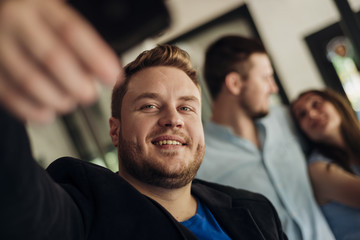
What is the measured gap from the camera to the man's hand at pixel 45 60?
0.11 meters

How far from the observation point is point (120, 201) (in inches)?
20.5

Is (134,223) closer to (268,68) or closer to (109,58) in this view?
(109,58)

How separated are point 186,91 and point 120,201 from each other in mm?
261

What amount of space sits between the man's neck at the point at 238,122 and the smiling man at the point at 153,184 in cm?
30

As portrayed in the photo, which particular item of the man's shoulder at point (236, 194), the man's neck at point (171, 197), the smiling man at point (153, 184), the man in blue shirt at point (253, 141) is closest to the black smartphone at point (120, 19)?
the smiling man at point (153, 184)

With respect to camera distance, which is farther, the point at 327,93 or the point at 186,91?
the point at 327,93

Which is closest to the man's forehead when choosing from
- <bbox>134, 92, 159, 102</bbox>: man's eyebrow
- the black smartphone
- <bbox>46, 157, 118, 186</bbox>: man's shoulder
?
<bbox>134, 92, 159, 102</bbox>: man's eyebrow

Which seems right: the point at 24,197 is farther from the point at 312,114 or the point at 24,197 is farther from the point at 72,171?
the point at 312,114

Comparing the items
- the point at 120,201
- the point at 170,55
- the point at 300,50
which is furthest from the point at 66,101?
the point at 300,50

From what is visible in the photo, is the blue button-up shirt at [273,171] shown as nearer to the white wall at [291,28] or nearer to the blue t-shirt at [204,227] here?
the blue t-shirt at [204,227]

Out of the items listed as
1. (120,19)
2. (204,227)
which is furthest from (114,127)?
(120,19)

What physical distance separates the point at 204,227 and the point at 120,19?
1.75ft

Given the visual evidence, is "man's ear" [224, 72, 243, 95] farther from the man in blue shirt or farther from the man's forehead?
the man's forehead

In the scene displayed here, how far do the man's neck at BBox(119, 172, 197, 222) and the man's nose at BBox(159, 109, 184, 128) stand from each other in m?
0.14
